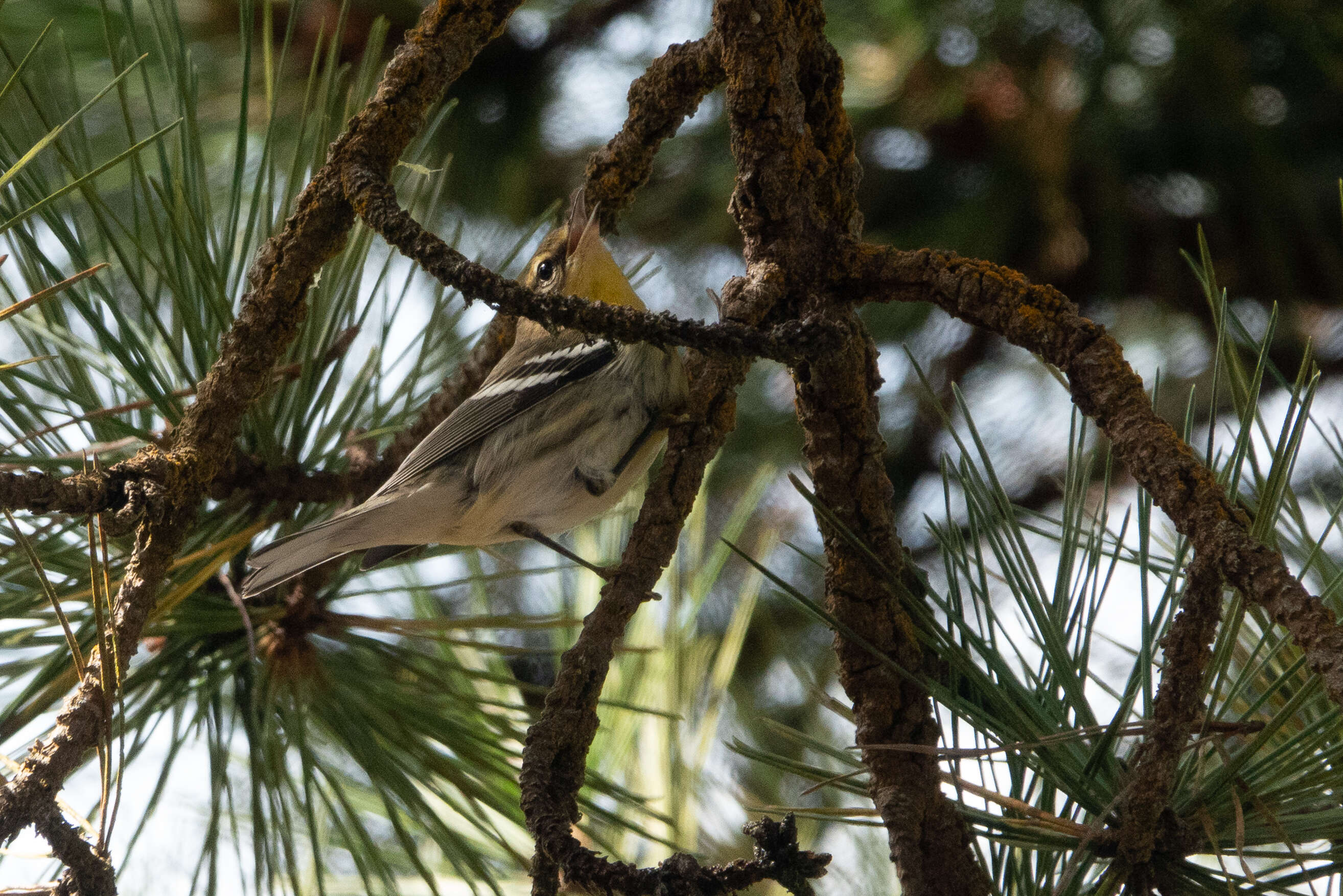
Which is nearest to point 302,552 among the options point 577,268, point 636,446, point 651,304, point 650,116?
point 636,446

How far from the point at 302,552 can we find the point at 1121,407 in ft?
4.08

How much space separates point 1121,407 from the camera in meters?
1.00

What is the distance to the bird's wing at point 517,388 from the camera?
2.21 metres

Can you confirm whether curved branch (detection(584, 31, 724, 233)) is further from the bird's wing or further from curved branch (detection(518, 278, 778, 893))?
the bird's wing

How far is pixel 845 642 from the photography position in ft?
4.10

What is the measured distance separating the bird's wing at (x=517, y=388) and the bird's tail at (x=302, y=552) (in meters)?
0.37

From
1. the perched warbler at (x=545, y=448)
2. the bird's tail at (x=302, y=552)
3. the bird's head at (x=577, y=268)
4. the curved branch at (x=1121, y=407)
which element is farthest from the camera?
the bird's head at (x=577, y=268)

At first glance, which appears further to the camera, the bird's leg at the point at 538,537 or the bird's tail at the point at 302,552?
the bird's leg at the point at 538,537

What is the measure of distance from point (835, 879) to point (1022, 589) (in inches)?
65.9

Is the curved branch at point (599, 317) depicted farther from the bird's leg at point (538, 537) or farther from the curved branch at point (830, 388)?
the bird's leg at point (538, 537)

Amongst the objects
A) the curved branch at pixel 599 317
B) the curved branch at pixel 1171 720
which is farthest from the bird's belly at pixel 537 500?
the curved branch at pixel 1171 720

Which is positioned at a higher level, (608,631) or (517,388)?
(517,388)

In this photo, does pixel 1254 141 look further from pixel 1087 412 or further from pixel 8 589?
pixel 8 589

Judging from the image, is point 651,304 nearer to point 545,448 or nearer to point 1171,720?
point 545,448
